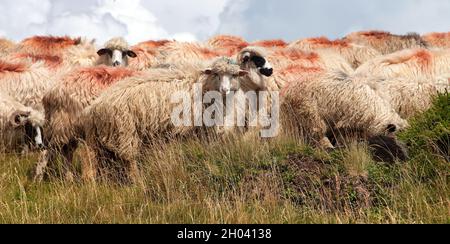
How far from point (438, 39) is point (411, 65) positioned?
1205 centimetres

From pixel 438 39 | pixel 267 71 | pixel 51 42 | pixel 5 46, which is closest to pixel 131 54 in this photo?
pixel 51 42

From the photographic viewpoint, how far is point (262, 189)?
714 cm

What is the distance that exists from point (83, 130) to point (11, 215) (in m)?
2.98

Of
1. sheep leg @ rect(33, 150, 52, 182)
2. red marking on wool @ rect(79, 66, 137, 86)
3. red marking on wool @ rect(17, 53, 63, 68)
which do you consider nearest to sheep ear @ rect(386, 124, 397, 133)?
red marking on wool @ rect(79, 66, 137, 86)

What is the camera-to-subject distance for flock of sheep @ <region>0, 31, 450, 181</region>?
891 centimetres

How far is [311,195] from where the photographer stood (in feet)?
23.0

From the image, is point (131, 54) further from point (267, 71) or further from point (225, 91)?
point (225, 91)

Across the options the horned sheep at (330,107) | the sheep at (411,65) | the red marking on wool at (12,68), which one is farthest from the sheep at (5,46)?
the sheep at (411,65)

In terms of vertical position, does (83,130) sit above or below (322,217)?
above

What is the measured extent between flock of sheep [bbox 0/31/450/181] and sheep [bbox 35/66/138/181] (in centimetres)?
2
